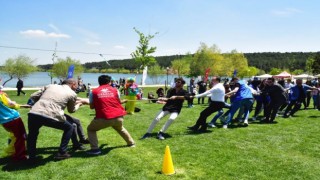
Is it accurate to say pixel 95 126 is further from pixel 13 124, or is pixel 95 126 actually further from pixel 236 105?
pixel 236 105

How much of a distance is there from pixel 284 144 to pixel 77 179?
5.90 metres

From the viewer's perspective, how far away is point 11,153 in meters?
7.00

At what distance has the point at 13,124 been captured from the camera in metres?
6.76

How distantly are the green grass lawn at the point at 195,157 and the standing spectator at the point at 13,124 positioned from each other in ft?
1.28

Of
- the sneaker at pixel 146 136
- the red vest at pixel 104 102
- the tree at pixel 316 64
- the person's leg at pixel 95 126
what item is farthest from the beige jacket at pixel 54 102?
the tree at pixel 316 64

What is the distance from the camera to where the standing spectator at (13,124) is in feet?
21.5

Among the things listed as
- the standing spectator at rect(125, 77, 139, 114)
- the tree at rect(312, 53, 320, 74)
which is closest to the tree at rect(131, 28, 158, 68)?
the standing spectator at rect(125, 77, 139, 114)

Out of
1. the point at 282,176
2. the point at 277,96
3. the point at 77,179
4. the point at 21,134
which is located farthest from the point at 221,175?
the point at 277,96

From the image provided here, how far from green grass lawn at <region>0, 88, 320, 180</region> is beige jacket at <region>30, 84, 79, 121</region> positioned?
45.5 inches

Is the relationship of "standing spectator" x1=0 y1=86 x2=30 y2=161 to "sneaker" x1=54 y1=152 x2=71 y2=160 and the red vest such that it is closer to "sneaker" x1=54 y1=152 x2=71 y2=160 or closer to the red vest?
"sneaker" x1=54 y1=152 x2=71 y2=160

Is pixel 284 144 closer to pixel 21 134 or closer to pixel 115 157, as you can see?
pixel 115 157

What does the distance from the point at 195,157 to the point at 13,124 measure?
4.29 meters

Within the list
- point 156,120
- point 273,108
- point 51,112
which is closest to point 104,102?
point 51,112

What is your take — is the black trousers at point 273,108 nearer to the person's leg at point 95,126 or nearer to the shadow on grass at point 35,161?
the shadow on grass at point 35,161
